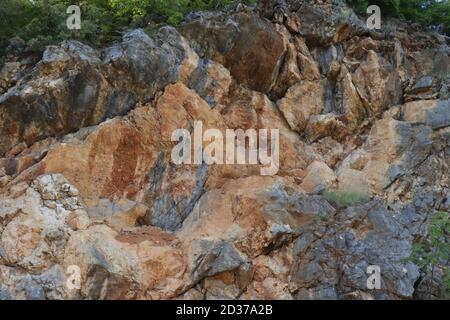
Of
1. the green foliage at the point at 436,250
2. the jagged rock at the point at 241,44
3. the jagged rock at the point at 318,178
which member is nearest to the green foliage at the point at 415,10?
the jagged rock at the point at 241,44

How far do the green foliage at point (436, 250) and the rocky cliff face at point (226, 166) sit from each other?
0.23 m

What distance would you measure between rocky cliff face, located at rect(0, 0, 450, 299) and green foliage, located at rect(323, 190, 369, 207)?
0.09 m

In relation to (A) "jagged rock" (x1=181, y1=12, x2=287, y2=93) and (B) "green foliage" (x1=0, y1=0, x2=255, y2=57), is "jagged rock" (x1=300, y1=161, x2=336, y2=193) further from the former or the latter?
(B) "green foliage" (x1=0, y1=0, x2=255, y2=57)

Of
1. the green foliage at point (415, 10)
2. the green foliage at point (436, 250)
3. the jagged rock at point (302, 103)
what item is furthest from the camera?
the green foliage at point (415, 10)

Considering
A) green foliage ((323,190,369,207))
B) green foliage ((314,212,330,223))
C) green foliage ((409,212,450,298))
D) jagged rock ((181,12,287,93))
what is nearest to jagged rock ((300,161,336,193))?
green foliage ((323,190,369,207))

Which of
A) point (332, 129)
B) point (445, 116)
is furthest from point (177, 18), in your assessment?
point (445, 116)

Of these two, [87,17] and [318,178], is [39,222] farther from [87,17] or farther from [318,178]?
[318,178]

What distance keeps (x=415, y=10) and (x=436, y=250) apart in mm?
10671

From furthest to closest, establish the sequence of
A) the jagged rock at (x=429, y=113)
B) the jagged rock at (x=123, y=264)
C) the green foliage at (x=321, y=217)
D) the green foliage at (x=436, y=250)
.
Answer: the jagged rock at (x=429, y=113), the green foliage at (x=321, y=217), the green foliage at (x=436, y=250), the jagged rock at (x=123, y=264)

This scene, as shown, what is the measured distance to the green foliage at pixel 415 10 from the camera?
18.5 meters

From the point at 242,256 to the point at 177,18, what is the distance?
770 centimetres

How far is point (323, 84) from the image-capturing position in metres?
16.2

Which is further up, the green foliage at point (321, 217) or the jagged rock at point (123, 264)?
the green foliage at point (321, 217)

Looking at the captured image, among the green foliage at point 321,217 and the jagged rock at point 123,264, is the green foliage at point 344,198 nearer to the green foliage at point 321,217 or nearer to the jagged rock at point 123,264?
the green foliage at point 321,217
